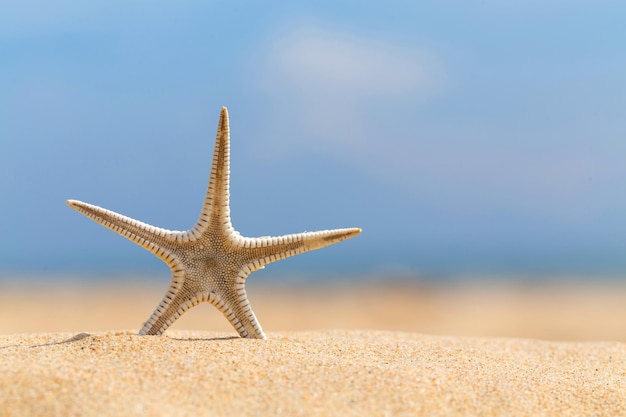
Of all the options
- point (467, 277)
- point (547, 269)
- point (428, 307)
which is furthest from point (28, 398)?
point (547, 269)

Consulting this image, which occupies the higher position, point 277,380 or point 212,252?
point 212,252

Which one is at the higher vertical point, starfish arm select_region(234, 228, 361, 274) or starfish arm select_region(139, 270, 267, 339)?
starfish arm select_region(234, 228, 361, 274)

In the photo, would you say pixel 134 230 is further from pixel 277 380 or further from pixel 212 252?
pixel 277 380

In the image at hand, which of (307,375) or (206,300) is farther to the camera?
(206,300)

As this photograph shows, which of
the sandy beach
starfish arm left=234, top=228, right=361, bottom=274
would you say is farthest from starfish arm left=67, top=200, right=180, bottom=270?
the sandy beach

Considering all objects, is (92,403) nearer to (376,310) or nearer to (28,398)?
(28,398)

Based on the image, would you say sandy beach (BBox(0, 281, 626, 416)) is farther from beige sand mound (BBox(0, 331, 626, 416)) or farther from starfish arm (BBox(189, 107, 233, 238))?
starfish arm (BBox(189, 107, 233, 238))

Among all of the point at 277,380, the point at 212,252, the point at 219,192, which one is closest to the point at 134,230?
the point at 212,252
